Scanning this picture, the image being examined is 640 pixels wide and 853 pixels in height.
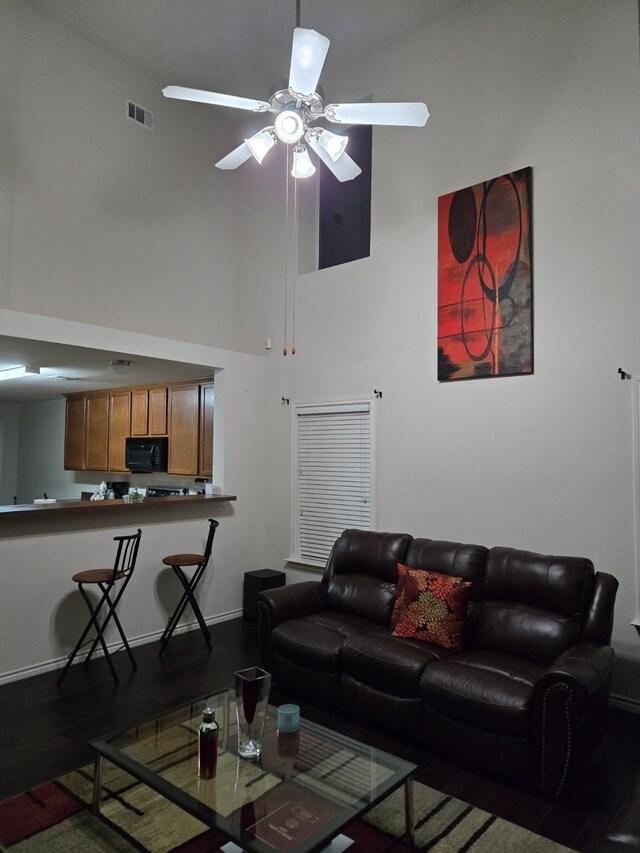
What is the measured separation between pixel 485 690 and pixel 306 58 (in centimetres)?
306

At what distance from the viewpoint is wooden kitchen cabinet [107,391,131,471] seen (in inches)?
255

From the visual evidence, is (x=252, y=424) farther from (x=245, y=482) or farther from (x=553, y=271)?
(x=553, y=271)

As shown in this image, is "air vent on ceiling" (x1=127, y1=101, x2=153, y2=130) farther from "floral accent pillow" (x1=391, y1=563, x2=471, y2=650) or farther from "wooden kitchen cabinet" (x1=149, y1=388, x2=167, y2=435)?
"floral accent pillow" (x1=391, y1=563, x2=471, y2=650)

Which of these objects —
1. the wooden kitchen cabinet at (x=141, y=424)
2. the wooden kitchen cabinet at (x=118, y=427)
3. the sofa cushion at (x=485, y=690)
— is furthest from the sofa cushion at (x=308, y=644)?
the wooden kitchen cabinet at (x=118, y=427)

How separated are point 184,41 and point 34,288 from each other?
8.12 ft

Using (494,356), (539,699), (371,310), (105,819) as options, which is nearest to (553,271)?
(494,356)

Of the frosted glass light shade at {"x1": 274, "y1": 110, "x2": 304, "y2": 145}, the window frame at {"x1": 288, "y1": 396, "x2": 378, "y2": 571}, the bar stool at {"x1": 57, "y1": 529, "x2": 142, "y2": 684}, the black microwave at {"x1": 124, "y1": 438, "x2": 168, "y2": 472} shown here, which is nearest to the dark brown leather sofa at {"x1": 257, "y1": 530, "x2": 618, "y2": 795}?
the window frame at {"x1": 288, "y1": 396, "x2": 378, "y2": 571}

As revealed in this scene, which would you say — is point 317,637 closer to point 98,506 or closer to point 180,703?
point 180,703

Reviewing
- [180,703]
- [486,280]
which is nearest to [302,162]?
[486,280]

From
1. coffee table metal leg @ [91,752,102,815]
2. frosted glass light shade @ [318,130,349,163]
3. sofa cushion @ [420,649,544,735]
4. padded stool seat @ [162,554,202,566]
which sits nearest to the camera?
coffee table metal leg @ [91,752,102,815]

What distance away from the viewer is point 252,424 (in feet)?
17.7

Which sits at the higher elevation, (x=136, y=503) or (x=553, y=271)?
(x=553, y=271)

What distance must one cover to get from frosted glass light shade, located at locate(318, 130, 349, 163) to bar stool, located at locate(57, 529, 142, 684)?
279 cm

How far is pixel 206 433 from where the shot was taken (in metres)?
5.55
